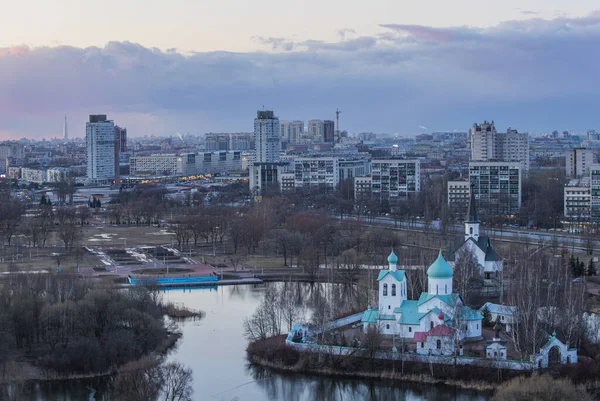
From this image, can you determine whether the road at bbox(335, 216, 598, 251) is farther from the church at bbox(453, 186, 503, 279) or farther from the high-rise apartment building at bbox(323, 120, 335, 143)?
the high-rise apartment building at bbox(323, 120, 335, 143)

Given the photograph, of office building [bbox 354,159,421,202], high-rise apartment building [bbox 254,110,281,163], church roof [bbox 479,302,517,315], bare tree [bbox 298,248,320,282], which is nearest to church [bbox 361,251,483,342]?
church roof [bbox 479,302,517,315]

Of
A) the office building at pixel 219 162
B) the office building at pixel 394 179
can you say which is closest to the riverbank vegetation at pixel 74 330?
the office building at pixel 394 179

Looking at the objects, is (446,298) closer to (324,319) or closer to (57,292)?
(324,319)

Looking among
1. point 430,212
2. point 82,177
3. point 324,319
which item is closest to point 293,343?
point 324,319

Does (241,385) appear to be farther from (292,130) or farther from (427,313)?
(292,130)

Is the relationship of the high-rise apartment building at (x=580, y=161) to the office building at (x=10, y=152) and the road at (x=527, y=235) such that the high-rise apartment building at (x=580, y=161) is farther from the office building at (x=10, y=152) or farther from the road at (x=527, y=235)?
the office building at (x=10, y=152)

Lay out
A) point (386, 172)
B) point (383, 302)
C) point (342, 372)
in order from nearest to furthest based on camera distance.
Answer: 1. point (342, 372)
2. point (383, 302)
3. point (386, 172)
